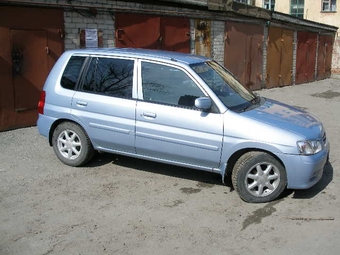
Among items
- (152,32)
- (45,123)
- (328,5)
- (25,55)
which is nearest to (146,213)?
(45,123)

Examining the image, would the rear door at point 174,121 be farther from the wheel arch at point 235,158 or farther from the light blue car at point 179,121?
the wheel arch at point 235,158

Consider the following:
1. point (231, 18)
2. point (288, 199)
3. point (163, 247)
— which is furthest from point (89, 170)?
point (231, 18)

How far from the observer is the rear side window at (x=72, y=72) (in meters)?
5.76

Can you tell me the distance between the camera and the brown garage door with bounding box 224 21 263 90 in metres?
14.5

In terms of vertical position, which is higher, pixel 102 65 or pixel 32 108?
pixel 102 65

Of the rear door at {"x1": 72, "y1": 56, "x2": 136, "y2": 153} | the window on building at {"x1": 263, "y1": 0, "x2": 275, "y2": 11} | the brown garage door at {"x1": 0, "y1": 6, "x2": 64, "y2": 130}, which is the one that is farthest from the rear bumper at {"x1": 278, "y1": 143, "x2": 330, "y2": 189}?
the window on building at {"x1": 263, "y1": 0, "x2": 275, "y2": 11}

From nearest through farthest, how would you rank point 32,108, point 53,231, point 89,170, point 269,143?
point 53,231, point 269,143, point 89,170, point 32,108

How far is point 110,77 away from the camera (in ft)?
18.2

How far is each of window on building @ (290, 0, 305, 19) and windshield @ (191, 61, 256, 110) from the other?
102 feet

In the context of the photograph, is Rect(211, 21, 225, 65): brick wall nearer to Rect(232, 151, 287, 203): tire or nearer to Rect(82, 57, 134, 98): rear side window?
Rect(82, 57, 134, 98): rear side window

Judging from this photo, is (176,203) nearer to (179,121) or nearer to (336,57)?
(179,121)

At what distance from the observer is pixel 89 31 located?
930 cm

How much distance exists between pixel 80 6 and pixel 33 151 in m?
3.79

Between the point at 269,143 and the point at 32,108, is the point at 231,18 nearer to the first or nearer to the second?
the point at 32,108
